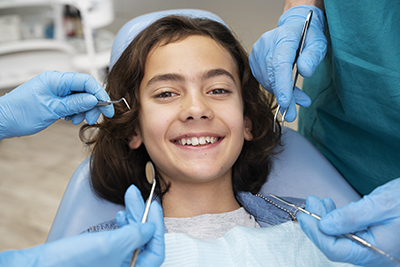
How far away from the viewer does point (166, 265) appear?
1047 mm

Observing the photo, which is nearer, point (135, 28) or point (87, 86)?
point (87, 86)

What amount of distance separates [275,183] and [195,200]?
373mm

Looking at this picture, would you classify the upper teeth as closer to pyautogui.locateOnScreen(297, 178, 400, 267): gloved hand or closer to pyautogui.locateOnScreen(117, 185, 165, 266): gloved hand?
pyautogui.locateOnScreen(117, 185, 165, 266): gloved hand

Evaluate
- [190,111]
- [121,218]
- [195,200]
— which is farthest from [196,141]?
[121,218]

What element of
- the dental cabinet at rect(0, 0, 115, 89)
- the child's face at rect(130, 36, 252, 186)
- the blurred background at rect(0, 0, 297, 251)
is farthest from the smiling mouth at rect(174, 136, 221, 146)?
the dental cabinet at rect(0, 0, 115, 89)

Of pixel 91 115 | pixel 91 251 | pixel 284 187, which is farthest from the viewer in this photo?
pixel 284 187

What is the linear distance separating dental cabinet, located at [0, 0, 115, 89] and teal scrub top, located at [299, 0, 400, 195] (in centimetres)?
207

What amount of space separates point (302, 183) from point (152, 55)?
77 centimetres

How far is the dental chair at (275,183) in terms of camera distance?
1.31 metres

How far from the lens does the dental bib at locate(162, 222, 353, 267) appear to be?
3.48 ft

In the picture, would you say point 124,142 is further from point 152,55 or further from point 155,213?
point 155,213

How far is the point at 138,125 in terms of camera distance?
134cm

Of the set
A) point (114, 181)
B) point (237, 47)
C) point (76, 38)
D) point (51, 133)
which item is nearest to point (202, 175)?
point (114, 181)

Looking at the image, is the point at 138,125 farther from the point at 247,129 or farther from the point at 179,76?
the point at 247,129
